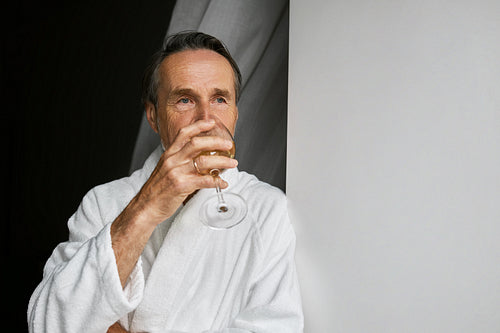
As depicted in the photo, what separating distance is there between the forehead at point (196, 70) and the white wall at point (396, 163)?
0.75 feet

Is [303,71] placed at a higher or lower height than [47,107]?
higher

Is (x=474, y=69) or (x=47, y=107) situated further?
(x=47, y=107)

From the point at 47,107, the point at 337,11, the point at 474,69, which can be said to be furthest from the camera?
the point at 47,107

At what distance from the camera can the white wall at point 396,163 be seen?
102 cm

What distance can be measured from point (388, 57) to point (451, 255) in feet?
1.89

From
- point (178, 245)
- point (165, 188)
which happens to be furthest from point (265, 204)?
point (165, 188)

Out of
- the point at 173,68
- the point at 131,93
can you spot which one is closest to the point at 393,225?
the point at 173,68

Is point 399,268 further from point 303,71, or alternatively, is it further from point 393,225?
point 303,71

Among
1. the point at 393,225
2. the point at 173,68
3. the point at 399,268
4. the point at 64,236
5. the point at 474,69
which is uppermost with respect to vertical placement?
the point at 474,69

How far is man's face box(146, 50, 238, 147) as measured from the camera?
3.97ft

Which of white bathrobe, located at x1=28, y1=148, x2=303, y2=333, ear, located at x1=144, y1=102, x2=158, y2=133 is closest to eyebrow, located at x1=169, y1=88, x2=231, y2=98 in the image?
ear, located at x1=144, y1=102, x2=158, y2=133

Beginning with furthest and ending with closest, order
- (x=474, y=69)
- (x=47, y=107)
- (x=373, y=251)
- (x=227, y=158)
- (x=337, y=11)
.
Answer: (x=47, y=107) < (x=337, y=11) < (x=373, y=251) < (x=474, y=69) < (x=227, y=158)

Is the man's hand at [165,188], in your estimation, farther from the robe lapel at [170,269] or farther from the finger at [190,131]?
the robe lapel at [170,269]

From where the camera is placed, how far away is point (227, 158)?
875mm
